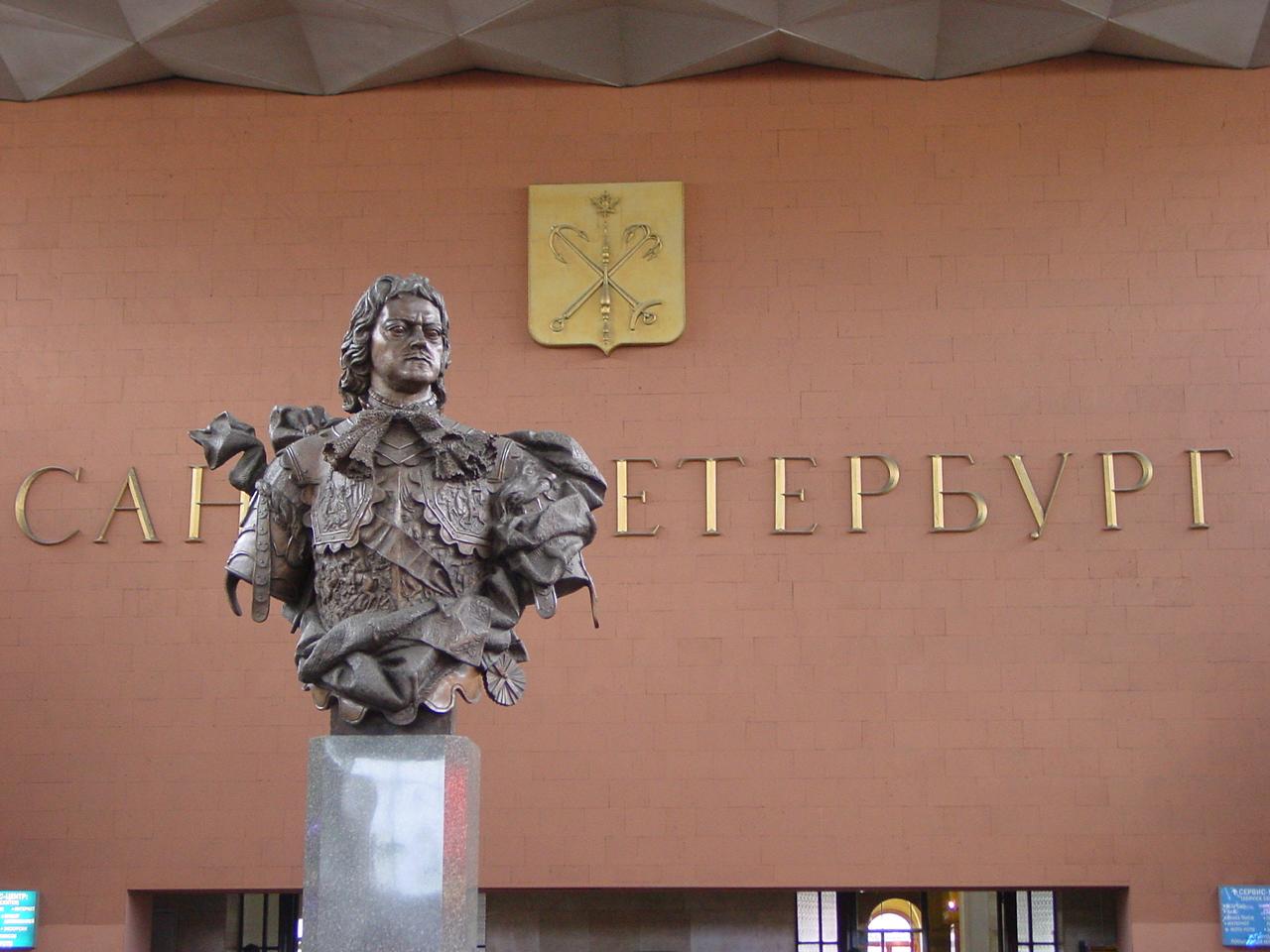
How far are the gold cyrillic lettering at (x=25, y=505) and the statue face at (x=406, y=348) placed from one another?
473cm

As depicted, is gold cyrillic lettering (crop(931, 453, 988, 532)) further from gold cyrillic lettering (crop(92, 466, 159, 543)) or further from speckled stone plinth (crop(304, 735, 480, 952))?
speckled stone plinth (crop(304, 735, 480, 952))

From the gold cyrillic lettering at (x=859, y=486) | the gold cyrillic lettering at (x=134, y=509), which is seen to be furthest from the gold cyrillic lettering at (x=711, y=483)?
the gold cyrillic lettering at (x=134, y=509)

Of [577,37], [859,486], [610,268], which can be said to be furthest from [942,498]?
[577,37]

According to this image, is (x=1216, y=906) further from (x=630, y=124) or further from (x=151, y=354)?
(x=151, y=354)

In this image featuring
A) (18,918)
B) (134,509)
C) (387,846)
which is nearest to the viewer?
(387,846)

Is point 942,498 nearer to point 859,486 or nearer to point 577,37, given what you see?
point 859,486

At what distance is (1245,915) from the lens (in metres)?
7.42

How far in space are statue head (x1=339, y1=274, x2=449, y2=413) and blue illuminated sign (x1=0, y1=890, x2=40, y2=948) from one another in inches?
191

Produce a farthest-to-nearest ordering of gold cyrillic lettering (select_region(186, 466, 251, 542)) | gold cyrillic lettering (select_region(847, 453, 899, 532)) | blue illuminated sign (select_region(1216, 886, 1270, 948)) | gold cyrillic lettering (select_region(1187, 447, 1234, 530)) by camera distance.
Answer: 1. gold cyrillic lettering (select_region(186, 466, 251, 542))
2. gold cyrillic lettering (select_region(847, 453, 899, 532))
3. gold cyrillic lettering (select_region(1187, 447, 1234, 530))
4. blue illuminated sign (select_region(1216, 886, 1270, 948))

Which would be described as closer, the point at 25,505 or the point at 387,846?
the point at 387,846

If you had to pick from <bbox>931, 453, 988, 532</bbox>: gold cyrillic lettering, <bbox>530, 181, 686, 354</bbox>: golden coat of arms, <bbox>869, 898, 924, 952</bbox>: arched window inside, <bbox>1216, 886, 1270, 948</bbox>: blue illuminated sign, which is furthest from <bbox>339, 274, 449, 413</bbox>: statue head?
<bbox>869, 898, 924, 952</bbox>: arched window inside

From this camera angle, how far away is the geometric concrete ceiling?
7859 mm

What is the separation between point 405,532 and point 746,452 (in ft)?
14.6

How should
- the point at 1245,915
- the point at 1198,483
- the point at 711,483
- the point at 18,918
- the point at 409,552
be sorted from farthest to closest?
the point at 711,483 → the point at 1198,483 → the point at 18,918 → the point at 1245,915 → the point at 409,552
